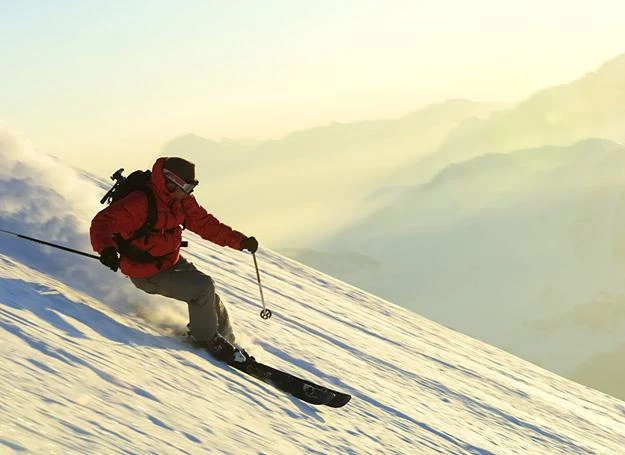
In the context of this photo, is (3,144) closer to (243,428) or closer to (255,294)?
(255,294)

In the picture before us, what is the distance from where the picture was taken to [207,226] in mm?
7402

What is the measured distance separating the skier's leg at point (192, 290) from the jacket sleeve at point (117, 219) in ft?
1.74

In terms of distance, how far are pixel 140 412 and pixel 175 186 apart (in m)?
2.07

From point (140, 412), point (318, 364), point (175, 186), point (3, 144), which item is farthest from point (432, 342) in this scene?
point (140, 412)

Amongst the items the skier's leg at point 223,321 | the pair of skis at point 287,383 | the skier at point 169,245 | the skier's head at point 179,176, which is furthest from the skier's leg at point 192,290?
the skier's head at point 179,176

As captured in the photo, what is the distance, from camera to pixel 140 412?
5.10 m

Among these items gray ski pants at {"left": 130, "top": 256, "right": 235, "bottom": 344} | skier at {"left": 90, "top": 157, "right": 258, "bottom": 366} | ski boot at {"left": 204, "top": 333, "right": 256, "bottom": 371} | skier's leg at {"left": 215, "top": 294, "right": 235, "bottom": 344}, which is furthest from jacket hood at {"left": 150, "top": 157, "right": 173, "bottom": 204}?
ski boot at {"left": 204, "top": 333, "right": 256, "bottom": 371}

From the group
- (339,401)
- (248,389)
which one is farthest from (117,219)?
(339,401)

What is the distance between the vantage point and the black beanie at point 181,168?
6578 mm

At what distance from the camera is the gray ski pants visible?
6836 mm

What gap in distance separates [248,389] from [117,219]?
1658 mm

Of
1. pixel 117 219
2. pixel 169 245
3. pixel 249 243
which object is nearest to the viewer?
pixel 117 219

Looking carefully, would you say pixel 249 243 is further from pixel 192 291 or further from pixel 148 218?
pixel 148 218

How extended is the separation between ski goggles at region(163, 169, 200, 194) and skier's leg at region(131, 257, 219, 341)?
0.67 metres
